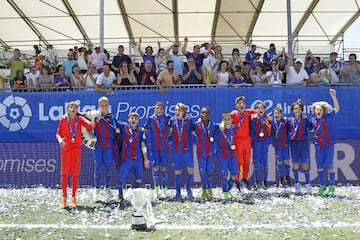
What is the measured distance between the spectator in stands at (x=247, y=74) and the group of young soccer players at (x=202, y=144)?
2.10 metres

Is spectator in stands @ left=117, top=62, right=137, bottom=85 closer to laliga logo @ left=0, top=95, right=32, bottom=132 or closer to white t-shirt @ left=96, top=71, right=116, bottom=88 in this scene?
white t-shirt @ left=96, top=71, right=116, bottom=88

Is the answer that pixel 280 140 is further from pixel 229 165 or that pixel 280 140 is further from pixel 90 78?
pixel 90 78

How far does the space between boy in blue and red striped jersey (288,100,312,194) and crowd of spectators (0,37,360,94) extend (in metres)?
1.60

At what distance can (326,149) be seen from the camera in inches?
351

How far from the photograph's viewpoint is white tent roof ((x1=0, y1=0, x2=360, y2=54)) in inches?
679

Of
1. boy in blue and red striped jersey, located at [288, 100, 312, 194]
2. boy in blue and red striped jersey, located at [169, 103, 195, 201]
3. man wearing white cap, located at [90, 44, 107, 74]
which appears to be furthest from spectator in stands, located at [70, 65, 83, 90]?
boy in blue and red striped jersey, located at [288, 100, 312, 194]

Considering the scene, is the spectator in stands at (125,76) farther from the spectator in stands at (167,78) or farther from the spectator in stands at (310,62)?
the spectator in stands at (310,62)

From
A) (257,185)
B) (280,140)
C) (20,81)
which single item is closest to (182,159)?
(257,185)

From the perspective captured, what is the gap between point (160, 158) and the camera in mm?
8938

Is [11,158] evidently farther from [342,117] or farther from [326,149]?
[342,117]

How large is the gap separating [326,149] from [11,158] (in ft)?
23.7

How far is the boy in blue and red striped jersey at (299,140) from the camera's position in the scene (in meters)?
9.33

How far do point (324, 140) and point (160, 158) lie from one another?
3319mm

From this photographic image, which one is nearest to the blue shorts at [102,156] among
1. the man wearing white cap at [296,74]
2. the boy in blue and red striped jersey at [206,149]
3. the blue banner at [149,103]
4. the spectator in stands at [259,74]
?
the boy in blue and red striped jersey at [206,149]
